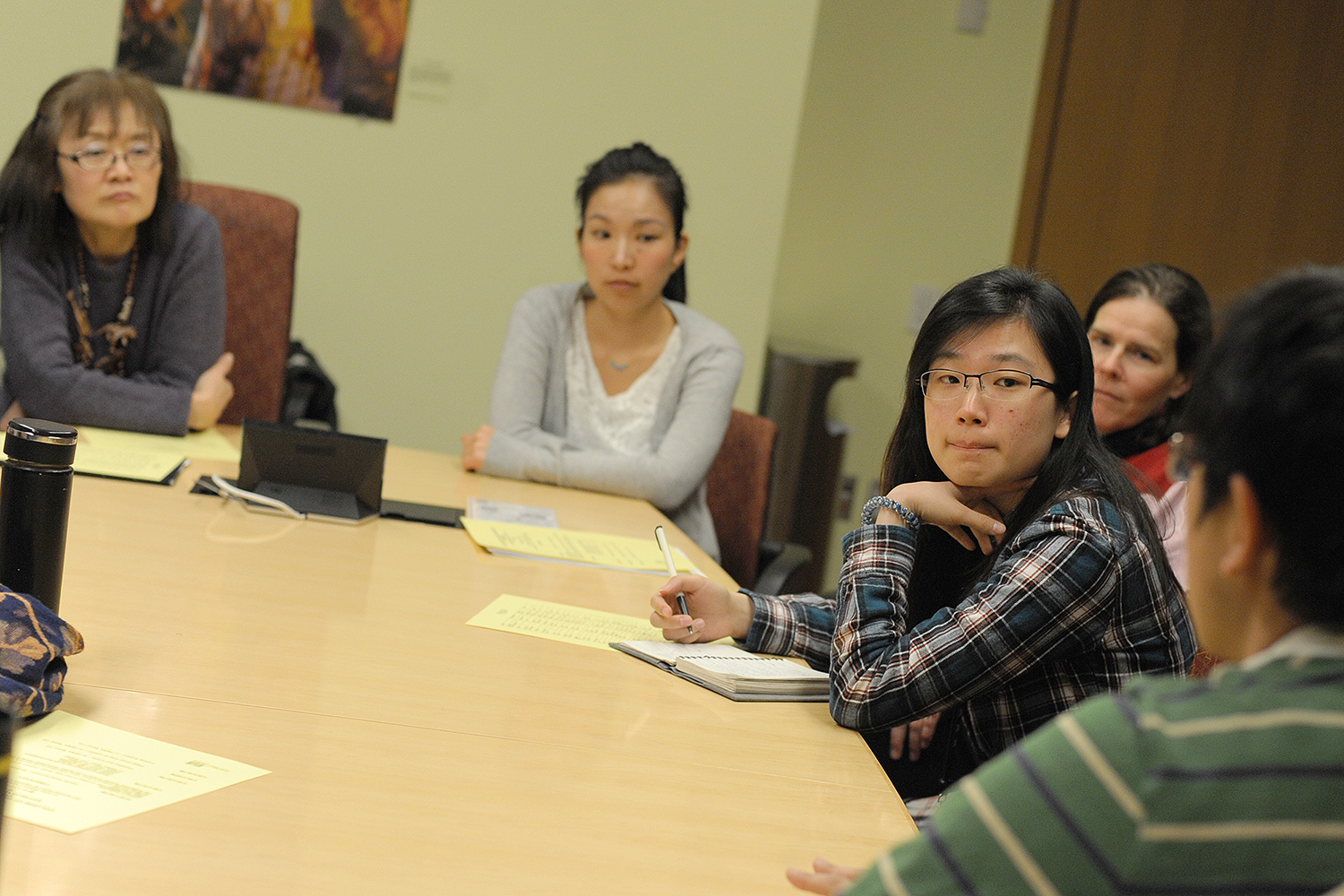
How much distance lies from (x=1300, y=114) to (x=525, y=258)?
2661 mm

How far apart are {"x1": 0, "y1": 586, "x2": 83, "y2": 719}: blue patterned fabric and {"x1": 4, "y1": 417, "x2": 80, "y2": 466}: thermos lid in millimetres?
123

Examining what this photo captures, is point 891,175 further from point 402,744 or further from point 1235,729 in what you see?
point 1235,729

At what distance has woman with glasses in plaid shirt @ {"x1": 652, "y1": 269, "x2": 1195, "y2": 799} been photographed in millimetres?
1286

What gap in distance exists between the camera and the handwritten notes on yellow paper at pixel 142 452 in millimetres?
1937

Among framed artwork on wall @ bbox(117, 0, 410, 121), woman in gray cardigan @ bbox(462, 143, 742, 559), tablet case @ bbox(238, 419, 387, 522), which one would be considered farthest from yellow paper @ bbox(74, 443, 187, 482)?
framed artwork on wall @ bbox(117, 0, 410, 121)

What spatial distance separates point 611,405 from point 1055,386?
4.56 ft

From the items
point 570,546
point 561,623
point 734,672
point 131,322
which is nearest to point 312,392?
point 131,322

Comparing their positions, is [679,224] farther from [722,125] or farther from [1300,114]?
[1300,114]

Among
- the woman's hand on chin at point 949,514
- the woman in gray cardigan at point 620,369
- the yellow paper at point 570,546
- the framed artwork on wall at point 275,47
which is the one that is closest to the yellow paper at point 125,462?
the yellow paper at point 570,546

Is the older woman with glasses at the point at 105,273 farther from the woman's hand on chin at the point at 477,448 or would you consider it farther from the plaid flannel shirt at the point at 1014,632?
the plaid flannel shirt at the point at 1014,632

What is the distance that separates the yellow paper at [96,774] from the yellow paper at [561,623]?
0.51 meters

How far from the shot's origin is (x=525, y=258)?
3.36 m

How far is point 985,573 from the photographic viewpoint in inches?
56.9

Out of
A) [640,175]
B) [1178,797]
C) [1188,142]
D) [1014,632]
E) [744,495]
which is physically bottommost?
[744,495]
